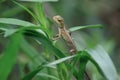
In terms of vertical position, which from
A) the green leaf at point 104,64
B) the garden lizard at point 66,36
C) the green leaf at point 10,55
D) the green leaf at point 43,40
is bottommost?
the garden lizard at point 66,36

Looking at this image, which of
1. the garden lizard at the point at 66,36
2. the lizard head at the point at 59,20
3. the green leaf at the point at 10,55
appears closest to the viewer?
the green leaf at the point at 10,55

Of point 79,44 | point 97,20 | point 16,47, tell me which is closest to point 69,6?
point 97,20

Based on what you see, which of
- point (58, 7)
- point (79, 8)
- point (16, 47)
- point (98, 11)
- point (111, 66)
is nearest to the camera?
A: point (16, 47)

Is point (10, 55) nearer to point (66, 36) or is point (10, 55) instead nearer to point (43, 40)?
point (43, 40)

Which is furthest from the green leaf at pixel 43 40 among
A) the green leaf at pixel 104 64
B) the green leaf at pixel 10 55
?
the green leaf at pixel 10 55

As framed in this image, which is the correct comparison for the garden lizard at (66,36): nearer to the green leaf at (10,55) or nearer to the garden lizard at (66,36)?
the garden lizard at (66,36)

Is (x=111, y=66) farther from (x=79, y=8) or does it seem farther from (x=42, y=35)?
(x=79, y=8)

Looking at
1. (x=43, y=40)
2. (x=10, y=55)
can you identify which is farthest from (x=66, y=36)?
(x=10, y=55)

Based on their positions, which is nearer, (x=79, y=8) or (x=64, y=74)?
(x=64, y=74)

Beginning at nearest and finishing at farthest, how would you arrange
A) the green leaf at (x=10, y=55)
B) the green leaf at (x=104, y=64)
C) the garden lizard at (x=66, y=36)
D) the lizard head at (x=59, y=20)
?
the green leaf at (x=10, y=55), the green leaf at (x=104, y=64), the garden lizard at (x=66, y=36), the lizard head at (x=59, y=20)
